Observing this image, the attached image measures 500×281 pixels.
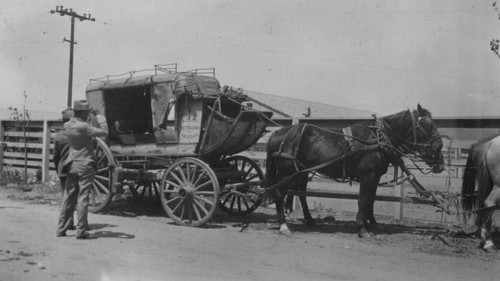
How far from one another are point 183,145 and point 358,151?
2.99 meters

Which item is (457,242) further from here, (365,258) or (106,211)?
(106,211)

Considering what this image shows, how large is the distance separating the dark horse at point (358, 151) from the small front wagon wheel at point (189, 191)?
102 centimetres

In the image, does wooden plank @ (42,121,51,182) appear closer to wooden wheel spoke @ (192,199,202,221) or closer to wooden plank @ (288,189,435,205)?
wooden wheel spoke @ (192,199,202,221)

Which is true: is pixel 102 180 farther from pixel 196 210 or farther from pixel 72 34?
pixel 72 34

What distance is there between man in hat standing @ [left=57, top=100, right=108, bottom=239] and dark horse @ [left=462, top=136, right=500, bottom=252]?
17.8ft

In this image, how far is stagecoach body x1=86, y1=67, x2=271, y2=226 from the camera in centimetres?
843

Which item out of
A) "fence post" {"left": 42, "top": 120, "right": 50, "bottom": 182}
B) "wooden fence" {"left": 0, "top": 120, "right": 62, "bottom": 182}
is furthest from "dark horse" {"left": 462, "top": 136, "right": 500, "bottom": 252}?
"fence post" {"left": 42, "top": 120, "right": 50, "bottom": 182}

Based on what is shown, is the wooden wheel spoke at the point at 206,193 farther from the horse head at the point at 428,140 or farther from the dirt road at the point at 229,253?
the horse head at the point at 428,140

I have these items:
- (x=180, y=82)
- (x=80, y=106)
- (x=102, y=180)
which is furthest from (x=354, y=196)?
(x=102, y=180)

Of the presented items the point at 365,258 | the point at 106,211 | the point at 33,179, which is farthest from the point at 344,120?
the point at 33,179

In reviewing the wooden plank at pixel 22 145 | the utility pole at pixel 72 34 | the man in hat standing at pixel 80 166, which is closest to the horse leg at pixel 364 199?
the man in hat standing at pixel 80 166

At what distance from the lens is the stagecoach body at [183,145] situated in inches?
332

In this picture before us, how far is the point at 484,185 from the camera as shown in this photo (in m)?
7.23

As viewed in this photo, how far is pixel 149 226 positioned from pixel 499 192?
5291 mm
